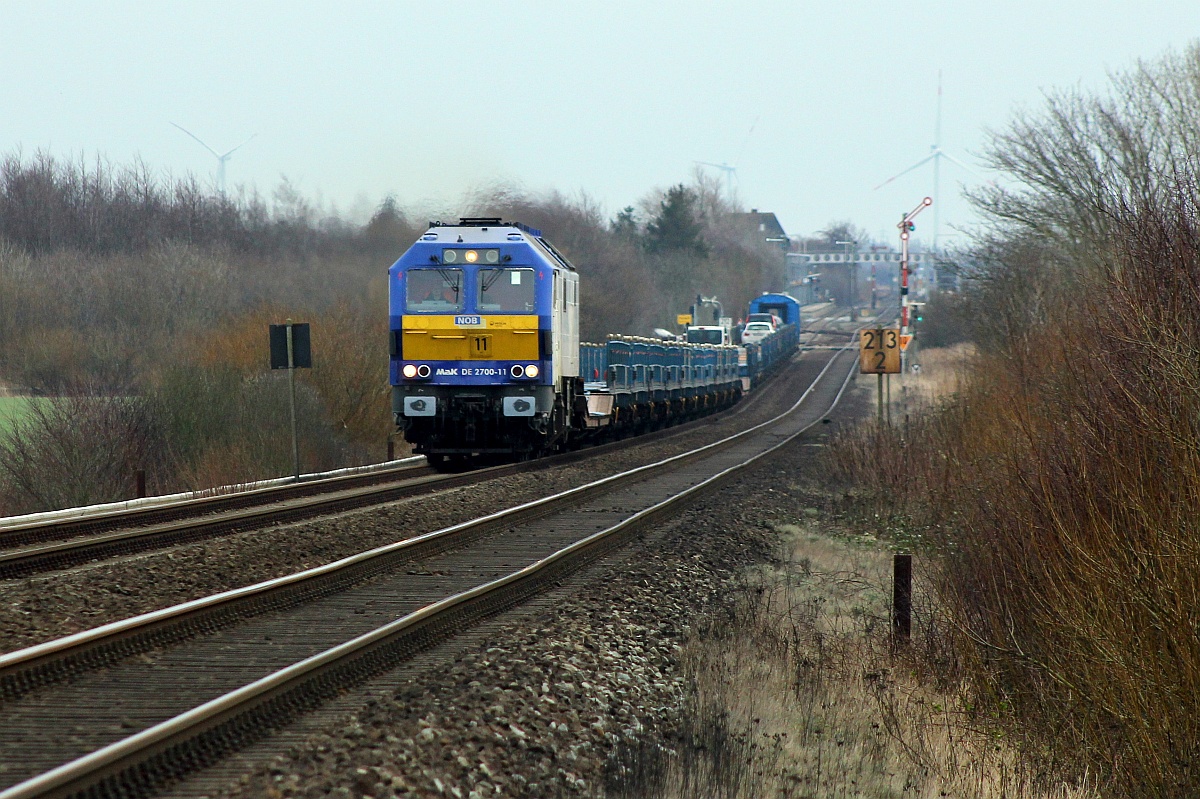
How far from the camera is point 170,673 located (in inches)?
245

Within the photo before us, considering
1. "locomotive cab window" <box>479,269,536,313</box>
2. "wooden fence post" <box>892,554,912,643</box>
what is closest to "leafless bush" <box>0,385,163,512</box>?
"locomotive cab window" <box>479,269,536,313</box>

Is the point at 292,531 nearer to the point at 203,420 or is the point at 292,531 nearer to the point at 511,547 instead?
the point at 511,547

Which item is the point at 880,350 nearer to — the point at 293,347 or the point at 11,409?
the point at 293,347

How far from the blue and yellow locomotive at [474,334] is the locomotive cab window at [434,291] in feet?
0.05

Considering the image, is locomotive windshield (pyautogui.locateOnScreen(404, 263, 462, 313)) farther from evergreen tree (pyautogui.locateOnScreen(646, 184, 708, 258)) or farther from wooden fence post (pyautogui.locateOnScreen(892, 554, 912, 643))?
evergreen tree (pyautogui.locateOnScreen(646, 184, 708, 258))

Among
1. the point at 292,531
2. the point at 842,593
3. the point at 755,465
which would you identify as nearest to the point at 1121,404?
the point at 842,593

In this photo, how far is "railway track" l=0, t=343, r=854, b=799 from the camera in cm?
477

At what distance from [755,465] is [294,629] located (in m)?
14.6

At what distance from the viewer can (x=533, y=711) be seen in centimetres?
601

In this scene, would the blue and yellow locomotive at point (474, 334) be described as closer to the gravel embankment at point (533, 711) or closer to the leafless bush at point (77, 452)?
the leafless bush at point (77, 452)

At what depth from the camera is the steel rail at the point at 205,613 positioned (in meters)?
5.92

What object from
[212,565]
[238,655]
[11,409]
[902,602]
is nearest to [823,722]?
[902,602]

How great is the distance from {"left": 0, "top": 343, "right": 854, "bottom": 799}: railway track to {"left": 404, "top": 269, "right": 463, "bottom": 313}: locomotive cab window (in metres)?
6.93

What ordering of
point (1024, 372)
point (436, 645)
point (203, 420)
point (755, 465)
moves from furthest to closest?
point (203, 420), point (755, 465), point (1024, 372), point (436, 645)
